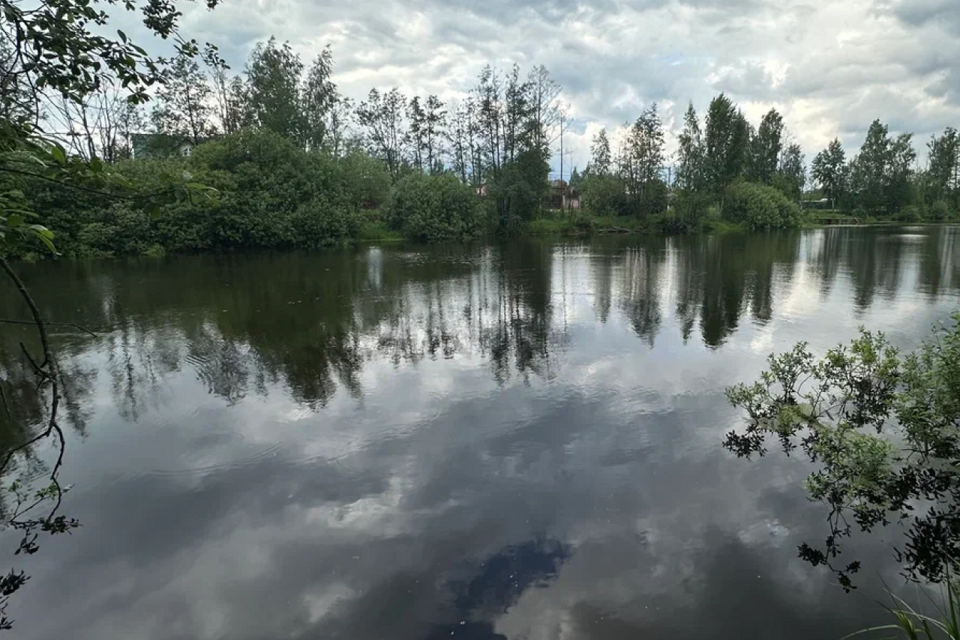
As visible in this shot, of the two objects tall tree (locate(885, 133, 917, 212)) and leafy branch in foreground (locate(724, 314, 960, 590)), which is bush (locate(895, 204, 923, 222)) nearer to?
tall tree (locate(885, 133, 917, 212))

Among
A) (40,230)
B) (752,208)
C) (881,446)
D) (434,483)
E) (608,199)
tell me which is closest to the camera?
(40,230)

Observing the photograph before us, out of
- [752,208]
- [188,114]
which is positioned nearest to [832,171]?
[752,208]

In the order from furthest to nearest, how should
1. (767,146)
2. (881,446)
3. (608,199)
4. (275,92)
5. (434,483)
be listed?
(767,146), (608,199), (275,92), (434,483), (881,446)

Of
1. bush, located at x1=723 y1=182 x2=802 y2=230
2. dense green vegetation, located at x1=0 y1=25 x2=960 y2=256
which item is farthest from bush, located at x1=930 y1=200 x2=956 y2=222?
bush, located at x1=723 y1=182 x2=802 y2=230

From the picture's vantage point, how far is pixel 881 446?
5.60 m

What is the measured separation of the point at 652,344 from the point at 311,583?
28.4 ft

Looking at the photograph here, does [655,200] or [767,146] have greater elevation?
[767,146]

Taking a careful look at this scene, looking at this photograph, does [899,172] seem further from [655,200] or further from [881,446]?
[881,446]

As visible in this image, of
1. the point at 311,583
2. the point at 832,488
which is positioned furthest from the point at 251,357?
the point at 832,488

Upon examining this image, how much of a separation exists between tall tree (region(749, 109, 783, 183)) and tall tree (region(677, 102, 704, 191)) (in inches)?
533

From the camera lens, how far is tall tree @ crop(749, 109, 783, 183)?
6962 cm

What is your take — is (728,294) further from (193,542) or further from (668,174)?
(668,174)

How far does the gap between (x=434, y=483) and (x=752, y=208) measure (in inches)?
2395

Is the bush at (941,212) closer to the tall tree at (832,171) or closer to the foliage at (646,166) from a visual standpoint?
the tall tree at (832,171)
